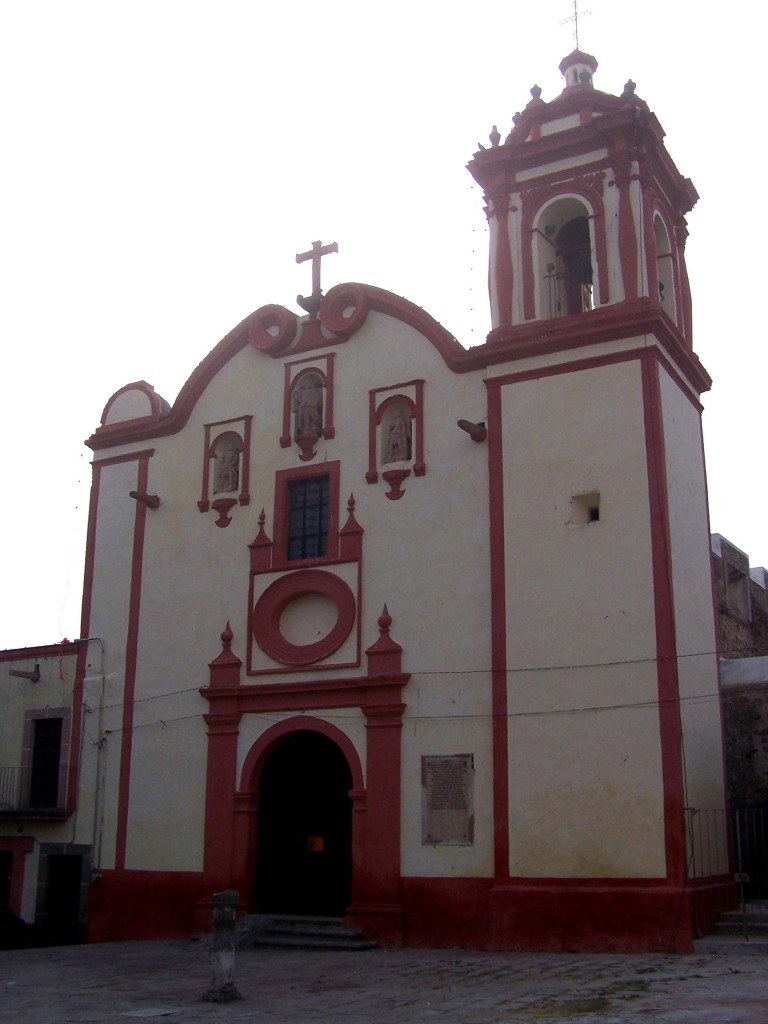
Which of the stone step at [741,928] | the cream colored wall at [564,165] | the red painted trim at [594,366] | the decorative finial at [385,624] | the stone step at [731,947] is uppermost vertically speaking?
the cream colored wall at [564,165]

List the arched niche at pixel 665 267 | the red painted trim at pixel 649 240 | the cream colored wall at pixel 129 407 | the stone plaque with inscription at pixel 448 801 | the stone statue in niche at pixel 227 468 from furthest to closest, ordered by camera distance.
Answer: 1. the cream colored wall at pixel 129 407
2. the stone statue in niche at pixel 227 468
3. the arched niche at pixel 665 267
4. the red painted trim at pixel 649 240
5. the stone plaque with inscription at pixel 448 801

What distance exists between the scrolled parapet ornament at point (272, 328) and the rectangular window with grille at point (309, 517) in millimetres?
2558

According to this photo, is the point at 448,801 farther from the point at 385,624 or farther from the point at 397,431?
the point at 397,431

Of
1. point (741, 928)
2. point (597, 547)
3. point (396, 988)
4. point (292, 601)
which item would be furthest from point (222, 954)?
point (292, 601)

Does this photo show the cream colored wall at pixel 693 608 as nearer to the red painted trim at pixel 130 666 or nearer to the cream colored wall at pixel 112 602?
the red painted trim at pixel 130 666

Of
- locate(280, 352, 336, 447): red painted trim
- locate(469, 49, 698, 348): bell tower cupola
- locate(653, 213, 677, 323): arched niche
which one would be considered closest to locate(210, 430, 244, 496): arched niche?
locate(280, 352, 336, 447): red painted trim

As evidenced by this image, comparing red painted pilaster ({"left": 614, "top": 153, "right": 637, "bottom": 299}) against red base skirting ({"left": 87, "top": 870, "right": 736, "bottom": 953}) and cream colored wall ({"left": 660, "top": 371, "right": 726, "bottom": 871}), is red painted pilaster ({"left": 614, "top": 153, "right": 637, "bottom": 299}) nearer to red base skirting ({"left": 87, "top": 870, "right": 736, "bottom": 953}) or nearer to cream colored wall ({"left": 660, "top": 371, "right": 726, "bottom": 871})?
cream colored wall ({"left": 660, "top": 371, "right": 726, "bottom": 871})

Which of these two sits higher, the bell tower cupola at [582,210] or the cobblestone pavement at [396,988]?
the bell tower cupola at [582,210]

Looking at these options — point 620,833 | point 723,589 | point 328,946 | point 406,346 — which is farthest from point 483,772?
point 723,589

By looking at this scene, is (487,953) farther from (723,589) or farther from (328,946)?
(723,589)

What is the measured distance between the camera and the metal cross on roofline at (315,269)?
20797 mm

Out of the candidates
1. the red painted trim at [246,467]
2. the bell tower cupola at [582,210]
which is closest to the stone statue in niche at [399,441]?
the bell tower cupola at [582,210]

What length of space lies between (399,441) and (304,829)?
640cm

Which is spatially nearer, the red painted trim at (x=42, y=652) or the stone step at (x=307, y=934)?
the stone step at (x=307, y=934)
